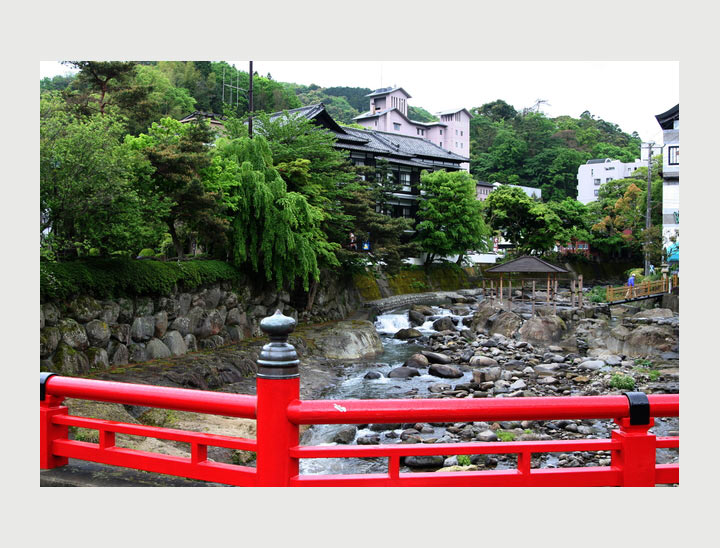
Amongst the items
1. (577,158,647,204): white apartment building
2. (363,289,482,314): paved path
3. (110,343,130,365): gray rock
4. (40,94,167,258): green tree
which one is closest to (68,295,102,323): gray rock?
(110,343,130,365): gray rock

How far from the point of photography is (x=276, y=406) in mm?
2395

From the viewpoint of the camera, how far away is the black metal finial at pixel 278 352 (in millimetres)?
2311

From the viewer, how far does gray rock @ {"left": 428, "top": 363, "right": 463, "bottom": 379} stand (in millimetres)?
13242

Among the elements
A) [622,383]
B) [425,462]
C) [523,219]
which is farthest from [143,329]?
[523,219]

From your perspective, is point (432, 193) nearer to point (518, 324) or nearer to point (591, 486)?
point (518, 324)

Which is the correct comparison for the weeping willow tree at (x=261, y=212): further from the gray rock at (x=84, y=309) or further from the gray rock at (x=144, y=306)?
the gray rock at (x=84, y=309)

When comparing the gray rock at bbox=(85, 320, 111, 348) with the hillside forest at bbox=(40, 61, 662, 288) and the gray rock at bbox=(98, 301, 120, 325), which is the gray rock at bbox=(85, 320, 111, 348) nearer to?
the gray rock at bbox=(98, 301, 120, 325)

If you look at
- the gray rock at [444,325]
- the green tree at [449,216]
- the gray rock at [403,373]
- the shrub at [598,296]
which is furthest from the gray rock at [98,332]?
the shrub at [598,296]

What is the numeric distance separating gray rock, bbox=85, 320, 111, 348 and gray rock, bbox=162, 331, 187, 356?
5.57 feet

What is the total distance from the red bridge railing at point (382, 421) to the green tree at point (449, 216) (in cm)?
2315

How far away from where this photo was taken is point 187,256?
14.8 m

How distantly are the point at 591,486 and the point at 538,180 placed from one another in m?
35.9

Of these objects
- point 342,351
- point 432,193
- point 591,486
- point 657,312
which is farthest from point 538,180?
point 591,486

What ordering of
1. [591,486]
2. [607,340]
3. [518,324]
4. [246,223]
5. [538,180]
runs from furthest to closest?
[538,180]
[518,324]
[607,340]
[246,223]
[591,486]
